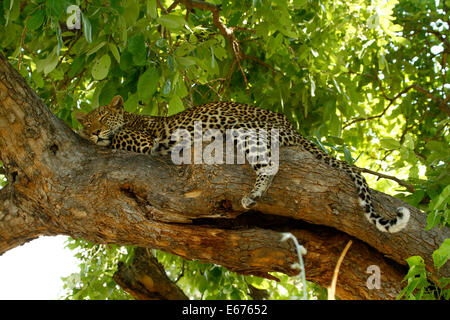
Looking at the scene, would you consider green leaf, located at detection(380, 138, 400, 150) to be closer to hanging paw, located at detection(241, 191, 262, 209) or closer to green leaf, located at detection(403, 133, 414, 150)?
green leaf, located at detection(403, 133, 414, 150)

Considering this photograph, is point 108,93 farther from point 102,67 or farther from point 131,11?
point 131,11

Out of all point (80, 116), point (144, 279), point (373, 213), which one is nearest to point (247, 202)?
point (373, 213)

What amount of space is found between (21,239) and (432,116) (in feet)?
25.0

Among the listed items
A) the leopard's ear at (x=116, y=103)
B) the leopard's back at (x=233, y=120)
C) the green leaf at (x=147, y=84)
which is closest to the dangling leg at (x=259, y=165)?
the leopard's back at (x=233, y=120)

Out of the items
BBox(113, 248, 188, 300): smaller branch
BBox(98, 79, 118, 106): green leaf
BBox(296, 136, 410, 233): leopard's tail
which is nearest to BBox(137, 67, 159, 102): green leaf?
BBox(98, 79, 118, 106): green leaf

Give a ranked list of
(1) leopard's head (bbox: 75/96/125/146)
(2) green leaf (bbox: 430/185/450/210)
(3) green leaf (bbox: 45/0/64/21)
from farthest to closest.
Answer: (1) leopard's head (bbox: 75/96/125/146), (3) green leaf (bbox: 45/0/64/21), (2) green leaf (bbox: 430/185/450/210)

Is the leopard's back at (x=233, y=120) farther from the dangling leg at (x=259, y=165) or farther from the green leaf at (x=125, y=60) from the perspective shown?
the green leaf at (x=125, y=60)

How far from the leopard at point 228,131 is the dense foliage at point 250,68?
0.29m

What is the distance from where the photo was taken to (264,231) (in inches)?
199

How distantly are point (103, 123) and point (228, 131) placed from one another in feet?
6.20

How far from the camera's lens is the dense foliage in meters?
4.89

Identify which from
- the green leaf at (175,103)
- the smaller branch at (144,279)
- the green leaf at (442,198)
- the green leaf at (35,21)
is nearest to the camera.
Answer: the green leaf at (442,198)

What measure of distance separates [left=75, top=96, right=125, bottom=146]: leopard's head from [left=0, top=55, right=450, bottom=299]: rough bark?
49.7 inches

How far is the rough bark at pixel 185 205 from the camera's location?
4.98 m
